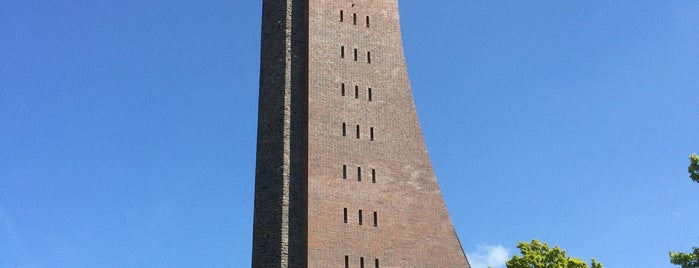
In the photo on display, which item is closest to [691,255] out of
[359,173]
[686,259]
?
[686,259]

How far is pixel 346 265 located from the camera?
25.4m

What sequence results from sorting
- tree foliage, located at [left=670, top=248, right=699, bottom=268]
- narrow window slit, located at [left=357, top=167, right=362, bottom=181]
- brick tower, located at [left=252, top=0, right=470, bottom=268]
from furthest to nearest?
narrow window slit, located at [left=357, top=167, right=362, bottom=181] < brick tower, located at [left=252, top=0, right=470, bottom=268] < tree foliage, located at [left=670, top=248, right=699, bottom=268]

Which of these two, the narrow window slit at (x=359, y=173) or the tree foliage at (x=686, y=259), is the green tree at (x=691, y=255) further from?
the narrow window slit at (x=359, y=173)

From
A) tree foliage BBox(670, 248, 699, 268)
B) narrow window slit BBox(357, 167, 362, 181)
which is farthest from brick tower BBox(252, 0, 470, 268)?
tree foliage BBox(670, 248, 699, 268)

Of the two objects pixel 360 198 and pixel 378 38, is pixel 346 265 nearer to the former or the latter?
pixel 360 198

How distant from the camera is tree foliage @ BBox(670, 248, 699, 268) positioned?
22.2 m

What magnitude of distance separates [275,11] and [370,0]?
380 cm

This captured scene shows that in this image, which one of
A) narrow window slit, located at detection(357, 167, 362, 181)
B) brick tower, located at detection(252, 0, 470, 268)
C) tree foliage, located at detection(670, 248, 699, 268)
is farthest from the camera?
narrow window slit, located at detection(357, 167, 362, 181)

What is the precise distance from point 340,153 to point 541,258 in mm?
7497

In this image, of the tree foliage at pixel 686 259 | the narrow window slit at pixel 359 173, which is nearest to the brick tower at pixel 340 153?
the narrow window slit at pixel 359 173

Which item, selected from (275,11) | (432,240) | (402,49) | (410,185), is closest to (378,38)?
(402,49)

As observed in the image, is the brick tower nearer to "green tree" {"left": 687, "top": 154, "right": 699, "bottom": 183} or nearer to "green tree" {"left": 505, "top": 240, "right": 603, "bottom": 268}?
"green tree" {"left": 505, "top": 240, "right": 603, "bottom": 268}

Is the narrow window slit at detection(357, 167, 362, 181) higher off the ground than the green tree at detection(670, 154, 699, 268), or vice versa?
the narrow window slit at detection(357, 167, 362, 181)

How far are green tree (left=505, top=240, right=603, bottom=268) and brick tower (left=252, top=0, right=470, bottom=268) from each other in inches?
77.3
